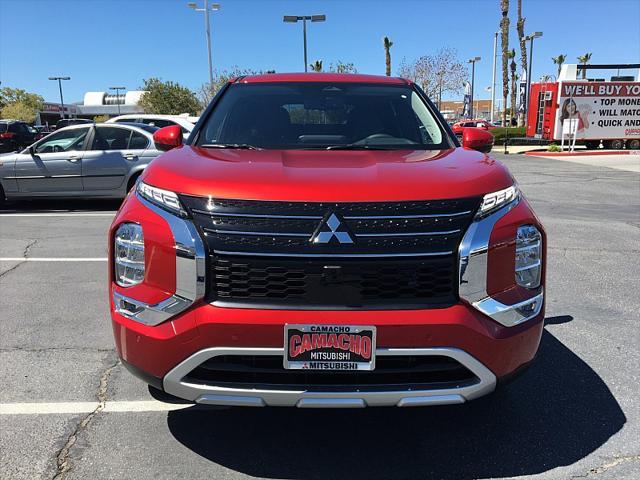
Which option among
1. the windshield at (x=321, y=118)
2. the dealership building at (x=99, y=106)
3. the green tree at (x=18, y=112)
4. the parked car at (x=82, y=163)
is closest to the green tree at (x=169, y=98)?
the dealership building at (x=99, y=106)

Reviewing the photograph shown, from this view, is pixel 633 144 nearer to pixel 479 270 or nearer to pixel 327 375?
pixel 479 270

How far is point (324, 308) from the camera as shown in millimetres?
2211

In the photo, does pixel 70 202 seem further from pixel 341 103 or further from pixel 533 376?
pixel 533 376

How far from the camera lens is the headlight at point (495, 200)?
2312 millimetres

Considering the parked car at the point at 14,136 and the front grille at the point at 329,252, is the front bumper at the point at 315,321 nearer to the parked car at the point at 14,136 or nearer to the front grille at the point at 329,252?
the front grille at the point at 329,252

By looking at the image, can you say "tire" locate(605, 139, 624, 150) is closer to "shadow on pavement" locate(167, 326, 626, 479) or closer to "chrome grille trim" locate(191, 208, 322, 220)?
"shadow on pavement" locate(167, 326, 626, 479)

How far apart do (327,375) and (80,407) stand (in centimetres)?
165

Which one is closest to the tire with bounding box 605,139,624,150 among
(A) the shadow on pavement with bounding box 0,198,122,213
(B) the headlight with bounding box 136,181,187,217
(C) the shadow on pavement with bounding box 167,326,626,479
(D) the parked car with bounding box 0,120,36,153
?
(A) the shadow on pavement with bounding box 0,198,122,213

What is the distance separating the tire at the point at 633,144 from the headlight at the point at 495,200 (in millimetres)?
28849

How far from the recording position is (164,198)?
235 cm

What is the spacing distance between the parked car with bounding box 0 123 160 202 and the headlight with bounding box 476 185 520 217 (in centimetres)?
816

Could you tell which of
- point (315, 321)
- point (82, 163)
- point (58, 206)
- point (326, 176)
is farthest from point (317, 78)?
point (58, 206)

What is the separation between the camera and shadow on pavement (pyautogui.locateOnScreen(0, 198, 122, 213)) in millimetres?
10312

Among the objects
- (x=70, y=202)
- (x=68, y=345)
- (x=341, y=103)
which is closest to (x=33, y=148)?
(x=70, y=202)
